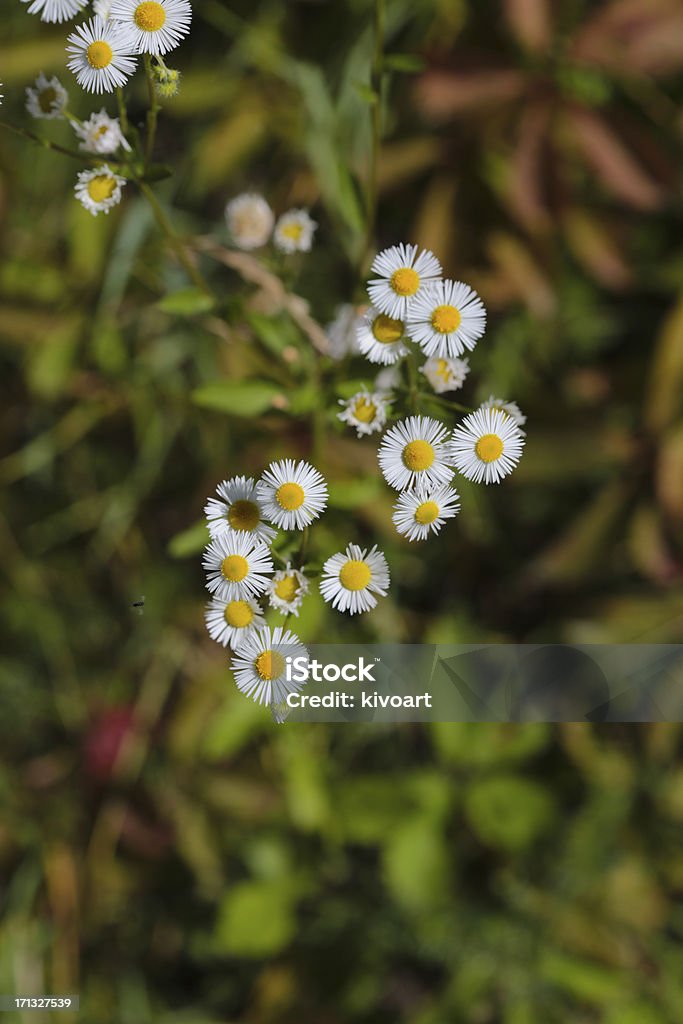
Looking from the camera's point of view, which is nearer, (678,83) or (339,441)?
(339,441)

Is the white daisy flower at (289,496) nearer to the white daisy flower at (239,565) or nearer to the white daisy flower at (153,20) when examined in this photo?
the white daisy flower at (239,565)

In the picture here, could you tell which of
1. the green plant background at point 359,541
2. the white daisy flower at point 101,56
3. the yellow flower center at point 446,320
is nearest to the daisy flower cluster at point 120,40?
the white daisy flower at point 101,56

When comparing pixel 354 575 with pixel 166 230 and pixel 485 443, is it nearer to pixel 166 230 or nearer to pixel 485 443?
pixel 485 443

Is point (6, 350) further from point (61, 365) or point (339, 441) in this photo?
point (339, 441)

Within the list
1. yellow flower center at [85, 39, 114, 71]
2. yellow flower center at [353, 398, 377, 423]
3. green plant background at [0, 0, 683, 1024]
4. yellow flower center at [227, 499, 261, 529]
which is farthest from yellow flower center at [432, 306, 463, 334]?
green plant background at [0, 0, 683, 1024]

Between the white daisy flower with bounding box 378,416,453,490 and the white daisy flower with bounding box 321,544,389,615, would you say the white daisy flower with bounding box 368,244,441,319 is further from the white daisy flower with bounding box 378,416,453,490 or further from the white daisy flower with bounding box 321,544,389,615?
the white daisy flower with bounding box 321,544,389,615

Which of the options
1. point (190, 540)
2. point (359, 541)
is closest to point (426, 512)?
point (190, 540)

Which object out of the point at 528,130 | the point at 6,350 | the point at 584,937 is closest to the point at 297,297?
the point at 528,130
